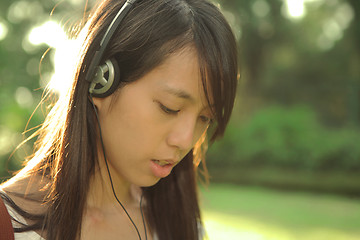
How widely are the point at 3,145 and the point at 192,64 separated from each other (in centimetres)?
673

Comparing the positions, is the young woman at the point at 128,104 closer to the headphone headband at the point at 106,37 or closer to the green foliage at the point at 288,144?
the headphone headband at the point at 106,37

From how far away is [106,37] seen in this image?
3.93 ft

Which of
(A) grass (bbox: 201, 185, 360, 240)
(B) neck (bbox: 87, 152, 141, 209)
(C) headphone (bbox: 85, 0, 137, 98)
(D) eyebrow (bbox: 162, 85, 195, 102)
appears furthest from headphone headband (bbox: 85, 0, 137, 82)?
(A) grass (bbox: 201, 185, 360, 240)

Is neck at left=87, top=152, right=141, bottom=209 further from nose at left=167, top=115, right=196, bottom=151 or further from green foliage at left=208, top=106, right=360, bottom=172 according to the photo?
green foliage at left=208, top=106, right=360, bottom=172

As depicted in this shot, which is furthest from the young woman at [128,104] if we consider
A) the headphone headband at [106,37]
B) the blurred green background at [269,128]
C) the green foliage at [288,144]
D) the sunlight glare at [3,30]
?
the sunlight glare at [3,30]

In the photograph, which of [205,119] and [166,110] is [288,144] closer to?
[205,119]

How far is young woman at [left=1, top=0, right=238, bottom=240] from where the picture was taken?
1221mm

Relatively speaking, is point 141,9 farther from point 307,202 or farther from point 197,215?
point 307,202

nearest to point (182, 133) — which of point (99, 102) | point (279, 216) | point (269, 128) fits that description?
point (99, 102)

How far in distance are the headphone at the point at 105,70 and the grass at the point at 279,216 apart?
115 inches

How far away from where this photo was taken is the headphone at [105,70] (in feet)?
3.95

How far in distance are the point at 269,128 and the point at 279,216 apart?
3366mm

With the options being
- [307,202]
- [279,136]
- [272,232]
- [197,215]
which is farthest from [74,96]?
[279,136]

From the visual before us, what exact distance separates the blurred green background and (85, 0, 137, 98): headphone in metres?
2.63
